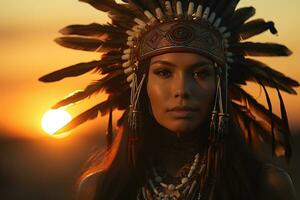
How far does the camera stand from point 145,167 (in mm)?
6680

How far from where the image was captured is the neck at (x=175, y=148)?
6559 millimetres

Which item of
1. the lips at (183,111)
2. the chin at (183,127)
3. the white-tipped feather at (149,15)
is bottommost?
the chin at (183,127)

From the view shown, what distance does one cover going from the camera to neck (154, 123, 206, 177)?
6559 millimetres

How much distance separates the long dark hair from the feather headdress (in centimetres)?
21

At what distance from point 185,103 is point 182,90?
0.24 feet

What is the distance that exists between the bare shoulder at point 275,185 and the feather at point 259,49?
0.73 m

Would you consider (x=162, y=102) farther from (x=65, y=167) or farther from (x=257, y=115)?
(x=65, y=167)

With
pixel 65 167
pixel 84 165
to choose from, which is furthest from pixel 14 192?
pixel 84 165

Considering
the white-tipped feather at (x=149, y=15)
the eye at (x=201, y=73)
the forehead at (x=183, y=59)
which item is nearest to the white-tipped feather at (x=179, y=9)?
the white-tipped feather at (x=149, y=15)

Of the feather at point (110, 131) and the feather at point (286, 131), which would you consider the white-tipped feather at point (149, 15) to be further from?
the feather at point (286, 131)

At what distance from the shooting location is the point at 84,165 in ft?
23.2

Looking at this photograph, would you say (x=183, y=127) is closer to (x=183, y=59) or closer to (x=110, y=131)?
(x=183, y=59)

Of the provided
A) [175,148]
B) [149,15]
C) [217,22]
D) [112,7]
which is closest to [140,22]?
[149,15]

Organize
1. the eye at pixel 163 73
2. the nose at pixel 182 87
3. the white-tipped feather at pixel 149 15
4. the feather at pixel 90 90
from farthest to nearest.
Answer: the feather at pixel 90 90 → the white-tipped feather at pixel 149 15 → the eye at pixel 163 73 → the nose at pixel 182 87
